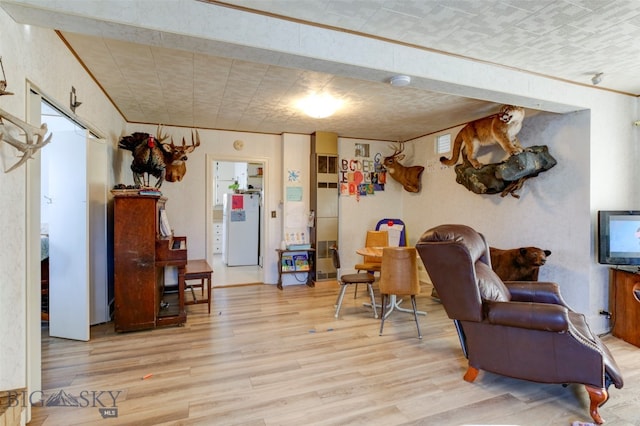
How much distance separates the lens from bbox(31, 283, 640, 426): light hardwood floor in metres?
1.94

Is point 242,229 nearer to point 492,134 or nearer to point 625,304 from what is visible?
point 492,134

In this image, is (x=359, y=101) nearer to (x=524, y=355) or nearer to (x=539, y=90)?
(x=539, y=90)

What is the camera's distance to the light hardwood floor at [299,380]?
1.94 meters

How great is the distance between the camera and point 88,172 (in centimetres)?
304

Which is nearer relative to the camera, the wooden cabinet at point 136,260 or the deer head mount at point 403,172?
the wooden cabinet at point 136,260

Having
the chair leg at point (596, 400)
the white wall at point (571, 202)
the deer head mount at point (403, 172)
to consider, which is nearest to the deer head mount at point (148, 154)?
the deer head mount at point (403, 172)

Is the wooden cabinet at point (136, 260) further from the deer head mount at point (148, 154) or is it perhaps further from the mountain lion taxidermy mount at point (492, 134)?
the mountain lion taxidermy mount at point (492, 134)

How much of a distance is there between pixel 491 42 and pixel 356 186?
3.50 m

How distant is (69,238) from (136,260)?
62cm

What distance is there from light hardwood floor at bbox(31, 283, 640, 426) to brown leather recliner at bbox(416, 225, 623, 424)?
21cm

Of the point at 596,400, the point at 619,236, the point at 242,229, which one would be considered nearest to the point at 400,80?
the point at 596,400

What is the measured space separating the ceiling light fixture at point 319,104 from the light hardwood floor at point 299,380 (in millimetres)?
2463

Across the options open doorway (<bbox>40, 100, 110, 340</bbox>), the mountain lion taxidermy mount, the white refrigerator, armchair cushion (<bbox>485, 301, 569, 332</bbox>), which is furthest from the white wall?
the white refrigerator

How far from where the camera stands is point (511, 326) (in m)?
2.13
